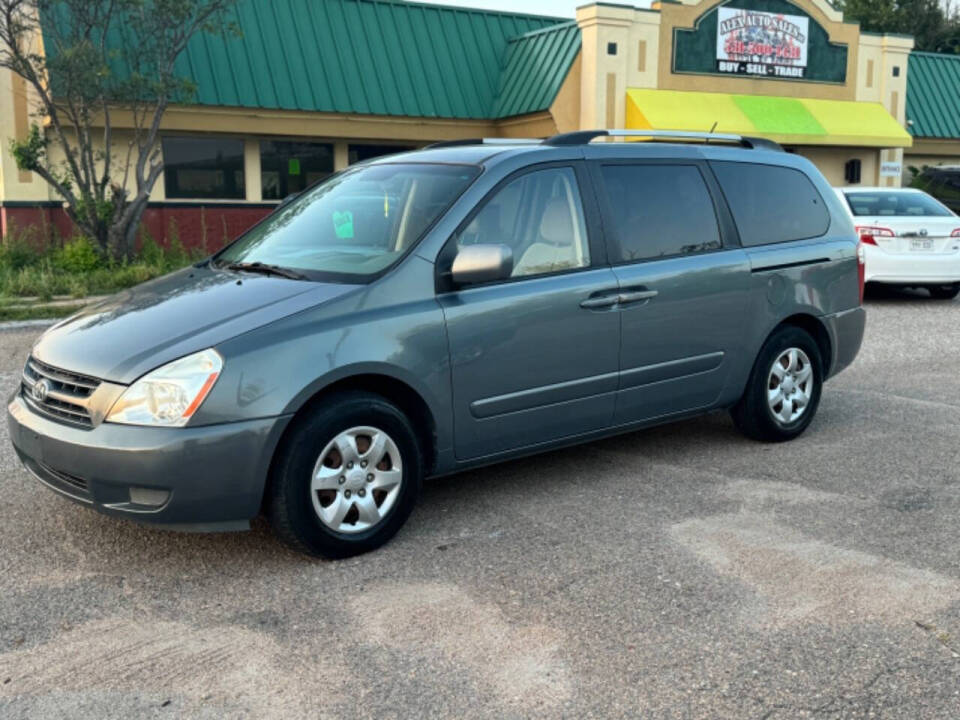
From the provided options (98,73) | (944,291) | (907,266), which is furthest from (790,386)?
(98,73)

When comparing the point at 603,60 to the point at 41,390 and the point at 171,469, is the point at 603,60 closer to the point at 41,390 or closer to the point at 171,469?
the point at 41,390

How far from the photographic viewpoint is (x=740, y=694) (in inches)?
139

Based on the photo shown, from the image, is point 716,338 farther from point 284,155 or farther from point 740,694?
point 284,155

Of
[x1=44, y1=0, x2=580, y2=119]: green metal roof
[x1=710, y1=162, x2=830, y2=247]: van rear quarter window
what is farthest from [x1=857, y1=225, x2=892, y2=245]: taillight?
[x1=44, y1=0, x2=580, y2=119]: green metal roof

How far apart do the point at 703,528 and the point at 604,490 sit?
76cm

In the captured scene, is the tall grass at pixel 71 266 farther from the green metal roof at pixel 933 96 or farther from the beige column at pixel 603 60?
the green metal roof at pixel 933 96

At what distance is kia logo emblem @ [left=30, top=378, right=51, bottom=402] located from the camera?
4.68 m

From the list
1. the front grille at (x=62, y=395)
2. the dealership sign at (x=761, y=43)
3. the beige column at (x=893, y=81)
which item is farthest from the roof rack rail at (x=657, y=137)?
the beige column at (x=893, y=81)

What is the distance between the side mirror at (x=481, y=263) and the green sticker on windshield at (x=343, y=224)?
0.71 m

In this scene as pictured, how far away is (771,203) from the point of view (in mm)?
6723

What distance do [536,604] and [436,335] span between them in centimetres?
136

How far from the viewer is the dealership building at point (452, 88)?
749 inches

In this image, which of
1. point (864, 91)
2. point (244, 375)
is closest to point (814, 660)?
point (244, 375)

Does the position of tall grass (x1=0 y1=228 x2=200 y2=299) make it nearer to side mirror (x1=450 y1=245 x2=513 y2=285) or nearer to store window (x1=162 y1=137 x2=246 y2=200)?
store window (x1=162 y1=137 x2=246 y2=200)
